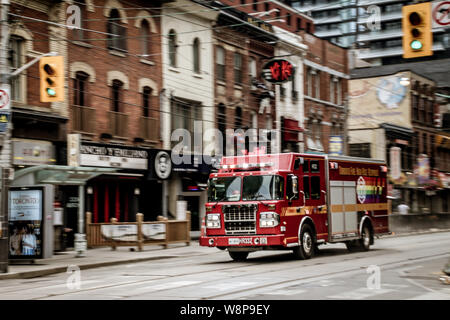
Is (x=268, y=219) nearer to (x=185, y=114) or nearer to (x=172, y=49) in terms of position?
(x=185, y=114)

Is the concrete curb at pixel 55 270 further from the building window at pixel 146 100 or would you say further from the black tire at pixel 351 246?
the building window at pixel 146 100

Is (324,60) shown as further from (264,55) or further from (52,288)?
(52,288)

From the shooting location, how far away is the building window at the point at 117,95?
Result: 29.2 meters

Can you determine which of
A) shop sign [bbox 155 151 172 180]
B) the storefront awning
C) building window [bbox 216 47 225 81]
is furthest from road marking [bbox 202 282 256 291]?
building window [bbox 216 47 225 81]

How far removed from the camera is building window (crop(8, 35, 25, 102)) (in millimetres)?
23844

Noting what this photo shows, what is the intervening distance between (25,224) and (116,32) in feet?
39.7

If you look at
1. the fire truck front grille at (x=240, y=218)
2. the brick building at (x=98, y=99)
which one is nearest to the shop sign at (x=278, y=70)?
the brick building at (x=98, y=99)

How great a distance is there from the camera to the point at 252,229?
1836 centimetres

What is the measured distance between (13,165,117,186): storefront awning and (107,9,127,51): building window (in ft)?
26.9

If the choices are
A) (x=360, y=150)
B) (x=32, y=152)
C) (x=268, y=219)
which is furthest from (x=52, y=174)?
(x=360, y=150)

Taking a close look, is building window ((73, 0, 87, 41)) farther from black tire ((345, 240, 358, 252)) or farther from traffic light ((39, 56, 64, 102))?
black tire ((345, 240, 358, 252))

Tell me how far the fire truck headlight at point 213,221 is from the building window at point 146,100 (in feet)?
41.6

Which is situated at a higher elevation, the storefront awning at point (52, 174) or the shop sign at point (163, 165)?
the shop sign at point (163, 165)
